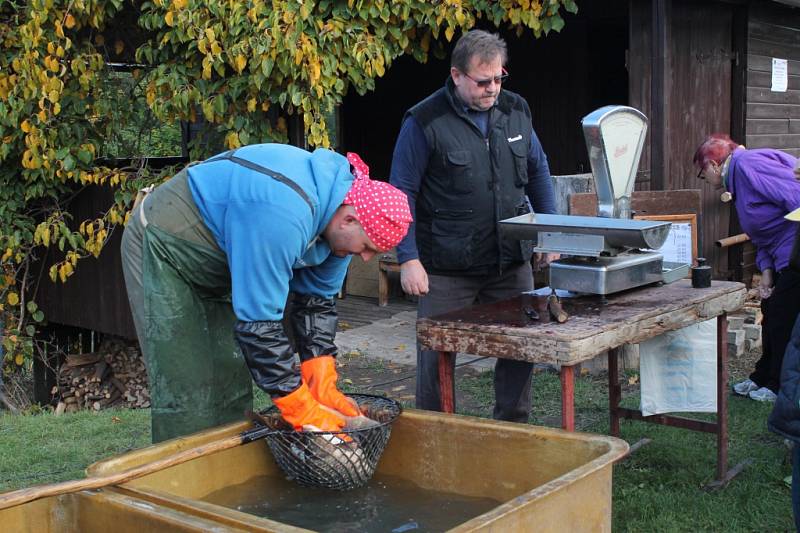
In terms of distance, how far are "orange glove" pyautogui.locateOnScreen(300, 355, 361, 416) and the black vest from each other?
108 cm

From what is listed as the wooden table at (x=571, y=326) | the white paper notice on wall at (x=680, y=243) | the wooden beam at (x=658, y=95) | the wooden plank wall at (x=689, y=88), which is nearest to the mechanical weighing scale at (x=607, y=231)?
the wooden table at (x=571, y=326)

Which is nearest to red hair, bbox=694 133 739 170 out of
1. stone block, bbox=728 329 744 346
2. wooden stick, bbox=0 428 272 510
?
stone block, bbox=728 329 744 346

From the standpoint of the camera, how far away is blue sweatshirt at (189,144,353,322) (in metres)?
3.05

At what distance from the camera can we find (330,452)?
3.01m

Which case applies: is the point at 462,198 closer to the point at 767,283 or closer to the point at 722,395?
the point at 722,395

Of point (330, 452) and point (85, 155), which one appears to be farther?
point (85, 155)

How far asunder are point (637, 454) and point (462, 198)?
1742 millimetres

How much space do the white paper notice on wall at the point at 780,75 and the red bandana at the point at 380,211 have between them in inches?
286

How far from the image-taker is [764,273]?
233 inches

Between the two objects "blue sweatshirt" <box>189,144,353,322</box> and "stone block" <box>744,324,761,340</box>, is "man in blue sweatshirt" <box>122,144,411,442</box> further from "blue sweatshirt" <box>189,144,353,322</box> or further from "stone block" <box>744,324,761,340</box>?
"stone block" <box>744,324,761,340</box>

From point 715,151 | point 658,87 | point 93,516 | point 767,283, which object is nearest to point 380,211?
point 93,516

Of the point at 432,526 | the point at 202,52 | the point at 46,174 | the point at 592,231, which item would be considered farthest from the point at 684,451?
the point at 46,174

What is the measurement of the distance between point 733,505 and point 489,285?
4.84 ft

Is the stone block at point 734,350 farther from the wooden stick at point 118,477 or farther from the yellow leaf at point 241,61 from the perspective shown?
the wooden stick at point 118,477
